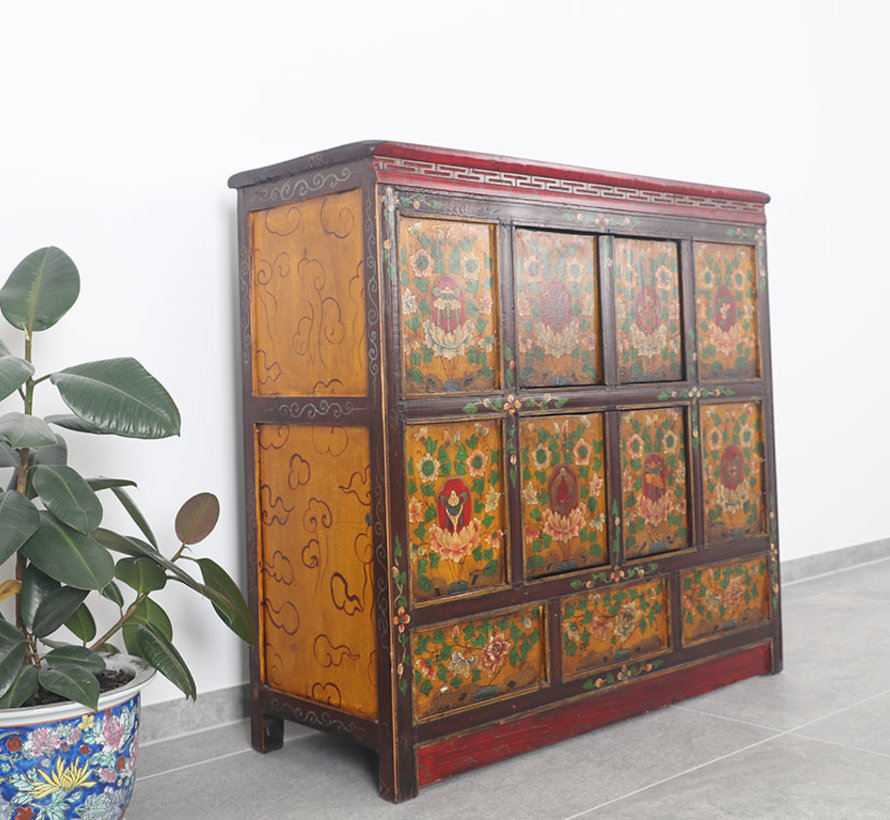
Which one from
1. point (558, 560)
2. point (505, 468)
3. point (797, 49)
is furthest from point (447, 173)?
point (797, 49)

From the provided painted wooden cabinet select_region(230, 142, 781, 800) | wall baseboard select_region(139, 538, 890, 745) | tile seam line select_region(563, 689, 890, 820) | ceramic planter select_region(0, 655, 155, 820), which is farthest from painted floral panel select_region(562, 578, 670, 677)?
ceramic planter select_region(0, 655, 155, 820)

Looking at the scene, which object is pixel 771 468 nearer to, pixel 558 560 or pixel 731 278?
pixel 731 278

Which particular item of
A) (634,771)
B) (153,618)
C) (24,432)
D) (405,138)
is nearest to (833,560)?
(634,771)

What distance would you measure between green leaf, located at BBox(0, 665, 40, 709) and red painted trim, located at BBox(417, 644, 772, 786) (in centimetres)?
92

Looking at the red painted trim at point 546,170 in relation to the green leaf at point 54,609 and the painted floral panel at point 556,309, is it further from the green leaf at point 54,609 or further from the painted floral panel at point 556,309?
the green leaf at point 54,609

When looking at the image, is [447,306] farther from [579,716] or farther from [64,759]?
[64,759]

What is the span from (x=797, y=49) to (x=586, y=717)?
11.8ft

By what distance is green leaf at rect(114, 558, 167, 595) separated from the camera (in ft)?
8.03

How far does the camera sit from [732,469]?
353 centimetres

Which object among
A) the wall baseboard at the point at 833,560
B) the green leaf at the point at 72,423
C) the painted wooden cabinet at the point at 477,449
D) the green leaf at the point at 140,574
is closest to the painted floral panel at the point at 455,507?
the painted wooden cabinet at the point at 477,449

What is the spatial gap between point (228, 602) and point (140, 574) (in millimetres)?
232

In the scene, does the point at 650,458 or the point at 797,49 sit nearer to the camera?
the point at 650,458

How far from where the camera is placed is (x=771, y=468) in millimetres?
3643

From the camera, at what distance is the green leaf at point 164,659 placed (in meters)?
2.44
